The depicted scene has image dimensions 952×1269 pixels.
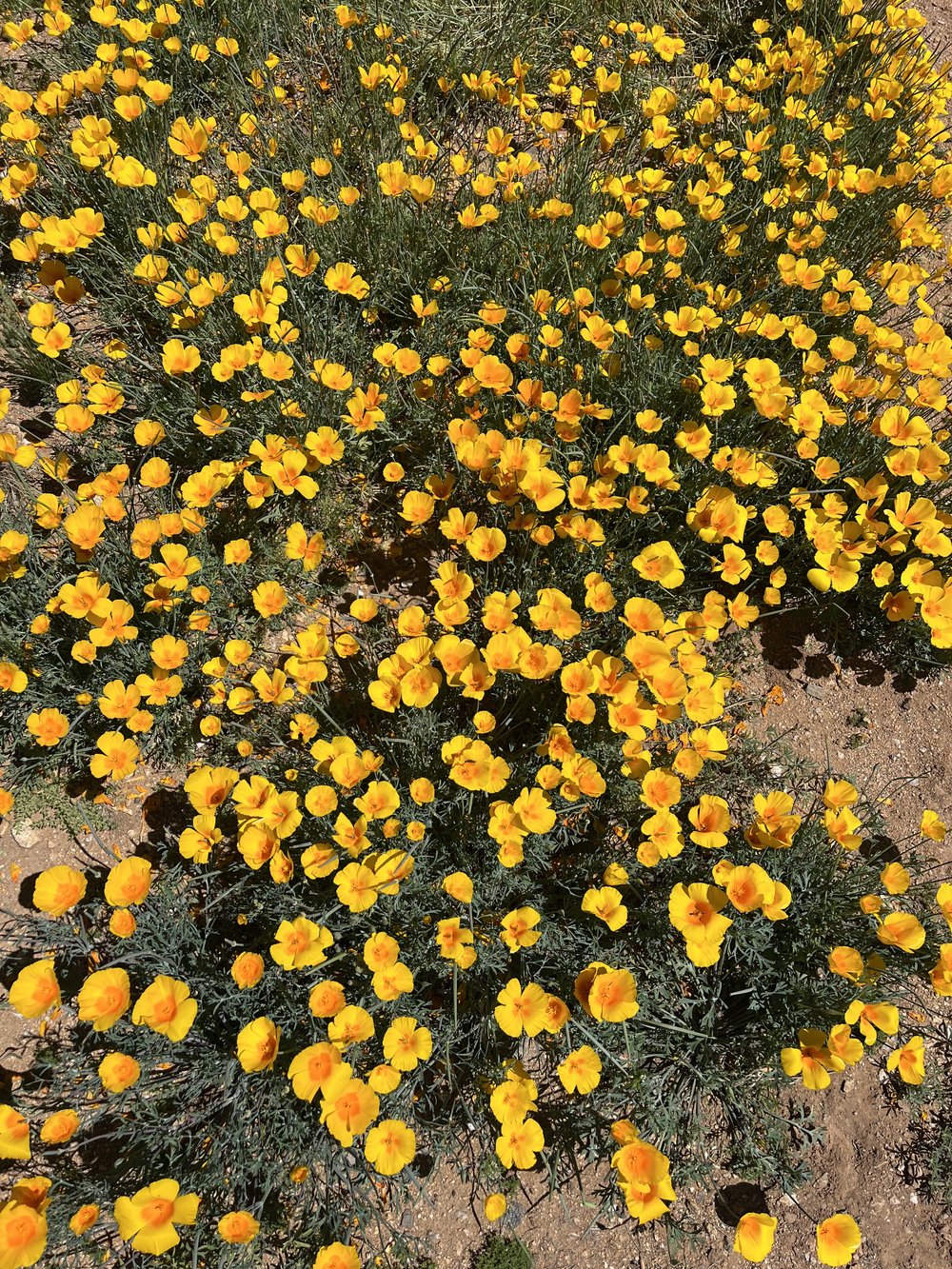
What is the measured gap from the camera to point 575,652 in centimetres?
283

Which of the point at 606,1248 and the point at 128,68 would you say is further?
the point at 128,68

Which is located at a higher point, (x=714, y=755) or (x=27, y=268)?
(x=714, y=755)

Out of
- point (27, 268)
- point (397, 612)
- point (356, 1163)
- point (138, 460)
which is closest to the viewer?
point (356, 1163)

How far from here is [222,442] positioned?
10.2 feet

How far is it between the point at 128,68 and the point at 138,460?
5.62 ft

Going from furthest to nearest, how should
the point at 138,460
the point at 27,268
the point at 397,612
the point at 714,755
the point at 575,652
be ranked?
the point at 27,268 < the point at 138,460 < the point at 397,612 < the point at 575,652 < the point at 714,755

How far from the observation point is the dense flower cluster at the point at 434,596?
2133 millimetres

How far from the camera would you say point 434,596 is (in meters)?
3.08

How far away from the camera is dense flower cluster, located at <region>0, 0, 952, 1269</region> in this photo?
7.00 ft

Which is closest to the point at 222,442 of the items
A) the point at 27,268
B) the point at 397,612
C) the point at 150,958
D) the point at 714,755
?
the point at 397,612

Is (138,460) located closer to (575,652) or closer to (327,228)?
(327,228)

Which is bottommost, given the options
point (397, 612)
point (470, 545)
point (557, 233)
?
point (397, 612)

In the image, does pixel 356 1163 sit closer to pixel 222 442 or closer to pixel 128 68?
pixel 222 442

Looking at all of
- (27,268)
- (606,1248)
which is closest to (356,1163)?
(606,1248)
